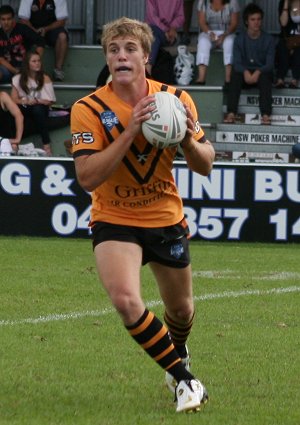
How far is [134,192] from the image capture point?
6410 millimetres

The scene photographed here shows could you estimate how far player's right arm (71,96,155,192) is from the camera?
6086 millimetres

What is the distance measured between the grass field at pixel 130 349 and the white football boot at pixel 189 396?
2.2 inches

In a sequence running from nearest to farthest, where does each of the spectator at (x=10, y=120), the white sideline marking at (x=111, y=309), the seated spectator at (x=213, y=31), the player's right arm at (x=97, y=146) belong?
the player's right arm at (x=97, y=146) → the white sideline marking at (x=111, y=309) → the spectator at (x=10, y=120) → the seated spectator at (x=213, y=31)

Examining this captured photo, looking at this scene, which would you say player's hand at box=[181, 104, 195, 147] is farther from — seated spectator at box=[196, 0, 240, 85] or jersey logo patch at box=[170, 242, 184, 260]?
seated spectator at box=[196, 0, 240, 85]

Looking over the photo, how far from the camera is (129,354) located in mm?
7980

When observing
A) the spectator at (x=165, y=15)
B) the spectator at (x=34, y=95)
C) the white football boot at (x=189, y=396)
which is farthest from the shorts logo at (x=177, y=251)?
the spectator at (x=165, y=15)

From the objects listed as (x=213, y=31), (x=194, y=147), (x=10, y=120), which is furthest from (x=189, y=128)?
(x=213, y=31)

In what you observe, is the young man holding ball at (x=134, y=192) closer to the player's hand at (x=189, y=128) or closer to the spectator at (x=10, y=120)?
the player's hand at (x=189, y=128)

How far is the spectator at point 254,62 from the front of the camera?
1966 centimetres

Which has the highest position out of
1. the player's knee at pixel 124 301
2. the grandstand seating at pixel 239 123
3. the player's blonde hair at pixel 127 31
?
the player's blonde hair at pixel 127 31

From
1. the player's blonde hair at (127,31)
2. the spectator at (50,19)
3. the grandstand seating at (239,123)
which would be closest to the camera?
the player's blonde hair at (127,31)

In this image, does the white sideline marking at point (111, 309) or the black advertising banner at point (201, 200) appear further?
the black advertising banner at point (201, 200)

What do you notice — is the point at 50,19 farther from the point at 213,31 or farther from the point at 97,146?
the point at 97,146

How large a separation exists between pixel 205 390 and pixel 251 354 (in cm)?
158
